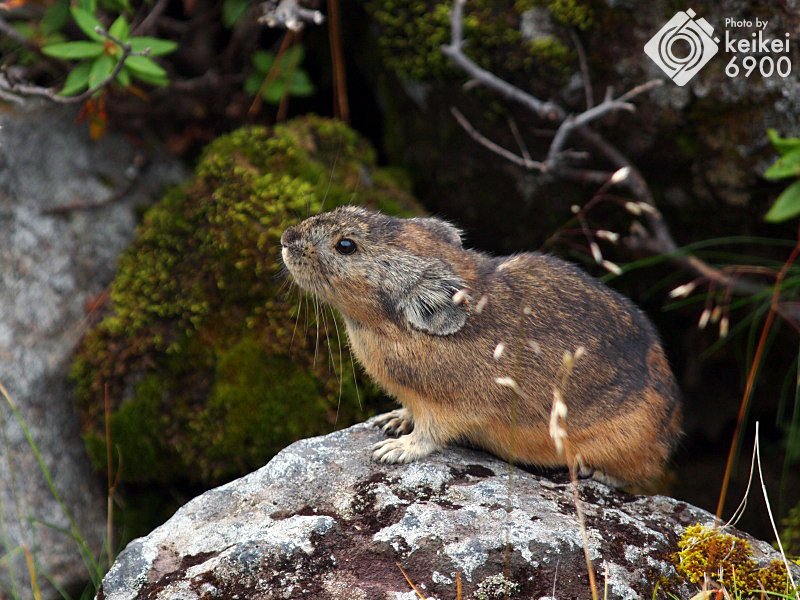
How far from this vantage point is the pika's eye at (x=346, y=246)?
5.67 metres

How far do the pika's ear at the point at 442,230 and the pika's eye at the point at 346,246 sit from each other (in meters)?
0.55

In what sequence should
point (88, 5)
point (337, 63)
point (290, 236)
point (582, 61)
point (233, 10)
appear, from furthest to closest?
point (337, 63)
point (233, 10)
point (582, 61)
point (88, 5)
point (290, 236)

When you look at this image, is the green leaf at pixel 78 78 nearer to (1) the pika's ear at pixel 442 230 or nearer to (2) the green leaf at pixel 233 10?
(2) the green leaf at pixel 233 10

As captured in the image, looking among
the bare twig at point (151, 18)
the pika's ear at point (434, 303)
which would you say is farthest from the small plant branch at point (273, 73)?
the pika's ear at point (434, 303)

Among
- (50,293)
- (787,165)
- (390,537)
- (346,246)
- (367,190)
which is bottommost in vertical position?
(390,537)

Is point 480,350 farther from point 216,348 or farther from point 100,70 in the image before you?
point 100,70

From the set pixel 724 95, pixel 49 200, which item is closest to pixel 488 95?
pixel 724 95

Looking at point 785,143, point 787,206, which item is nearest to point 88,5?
point 785,143

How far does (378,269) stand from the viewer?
560 centimetres

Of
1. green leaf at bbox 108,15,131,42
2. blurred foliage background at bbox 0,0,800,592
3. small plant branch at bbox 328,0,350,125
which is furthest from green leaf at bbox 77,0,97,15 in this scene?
small plant branch at bbox 328,0,350,125

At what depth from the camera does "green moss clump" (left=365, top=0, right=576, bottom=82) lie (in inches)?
296

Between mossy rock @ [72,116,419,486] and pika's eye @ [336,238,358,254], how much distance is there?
1.04 meters

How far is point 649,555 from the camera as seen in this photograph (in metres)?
4.70

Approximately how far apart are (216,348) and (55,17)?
324cm
